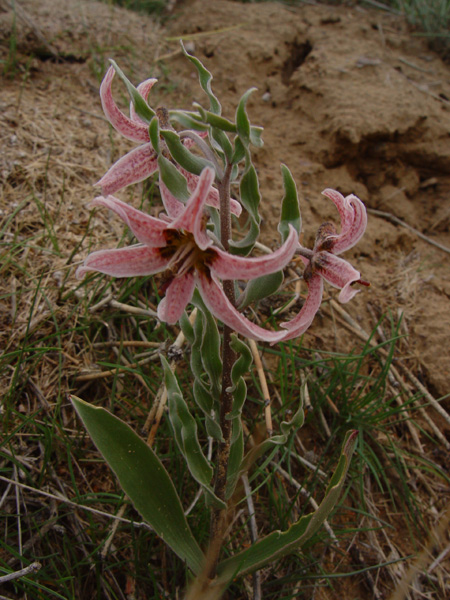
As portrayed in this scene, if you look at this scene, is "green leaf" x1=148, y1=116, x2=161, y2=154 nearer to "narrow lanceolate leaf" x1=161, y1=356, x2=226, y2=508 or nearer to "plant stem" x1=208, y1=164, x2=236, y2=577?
"plant stem" x1=208, y1=164, x2=236, y2=577

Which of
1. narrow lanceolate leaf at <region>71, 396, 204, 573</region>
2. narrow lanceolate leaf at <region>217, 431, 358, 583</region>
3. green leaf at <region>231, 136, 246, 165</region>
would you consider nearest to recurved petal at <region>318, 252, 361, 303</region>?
green leaf at <region>231, 136, 246, 165</region>

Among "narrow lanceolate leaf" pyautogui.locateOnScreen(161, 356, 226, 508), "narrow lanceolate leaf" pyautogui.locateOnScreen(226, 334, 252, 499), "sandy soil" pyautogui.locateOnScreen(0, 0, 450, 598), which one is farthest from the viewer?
"sandy soil" pyautogui.locateOnScreen(0, 0, 450, 598)

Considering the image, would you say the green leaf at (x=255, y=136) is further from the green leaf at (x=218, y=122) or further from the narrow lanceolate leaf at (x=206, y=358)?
the narrow lanceolate leaf at (x=206, y=358)

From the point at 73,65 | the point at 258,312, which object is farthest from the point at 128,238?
the point at 73,65

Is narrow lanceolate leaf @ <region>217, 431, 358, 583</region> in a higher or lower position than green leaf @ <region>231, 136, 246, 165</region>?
lower

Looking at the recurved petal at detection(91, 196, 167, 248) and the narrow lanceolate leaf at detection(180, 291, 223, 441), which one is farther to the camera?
the narrow lanceolate leaf at detection(180, 291, 223, 441)

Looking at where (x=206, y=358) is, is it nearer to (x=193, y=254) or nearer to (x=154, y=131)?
(x=193, y=254)

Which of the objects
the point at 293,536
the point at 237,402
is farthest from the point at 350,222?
the point at 293,536
